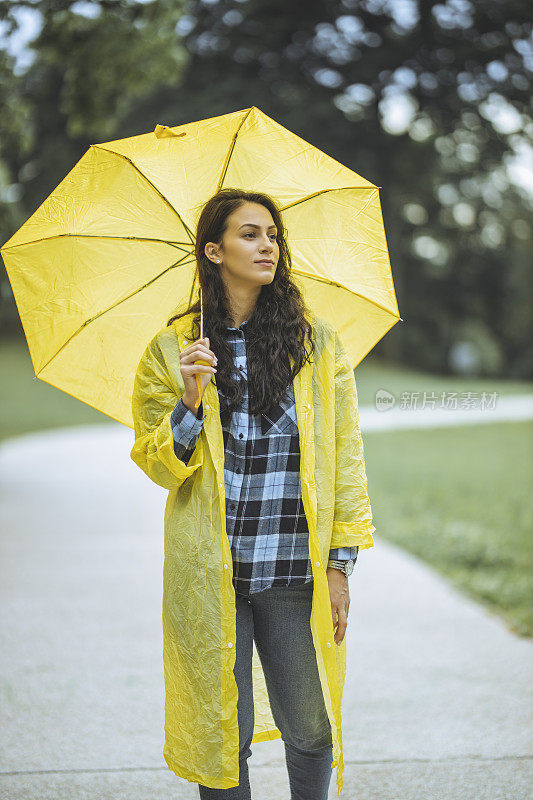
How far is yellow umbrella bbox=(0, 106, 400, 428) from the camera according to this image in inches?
113

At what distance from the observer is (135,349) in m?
3.02

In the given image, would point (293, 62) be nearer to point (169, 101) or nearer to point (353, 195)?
point (169, 101)

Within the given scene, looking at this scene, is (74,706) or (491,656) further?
(491,656)

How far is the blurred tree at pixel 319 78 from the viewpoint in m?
10.5

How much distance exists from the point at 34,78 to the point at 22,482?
10.7 metres

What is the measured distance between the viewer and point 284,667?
2.56 metres

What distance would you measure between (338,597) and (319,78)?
22.6m

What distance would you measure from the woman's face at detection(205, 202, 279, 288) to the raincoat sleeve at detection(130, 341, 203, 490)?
34 cm

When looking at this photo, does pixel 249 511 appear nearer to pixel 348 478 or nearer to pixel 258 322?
pixel 348 478

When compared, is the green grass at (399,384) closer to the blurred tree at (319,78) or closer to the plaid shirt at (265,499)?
the blurred tree at (319,78)

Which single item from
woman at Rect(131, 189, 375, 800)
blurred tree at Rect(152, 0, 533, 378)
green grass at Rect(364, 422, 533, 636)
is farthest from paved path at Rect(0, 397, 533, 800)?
blurred tree at Rect(152, 0, 533, 378)

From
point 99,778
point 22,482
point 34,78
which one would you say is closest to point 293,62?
point 34,78

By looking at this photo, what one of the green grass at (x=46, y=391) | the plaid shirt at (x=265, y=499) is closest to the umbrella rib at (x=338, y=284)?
the plaid shirt at (x=265, y=499)

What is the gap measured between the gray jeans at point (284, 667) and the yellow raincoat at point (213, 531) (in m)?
0.06
